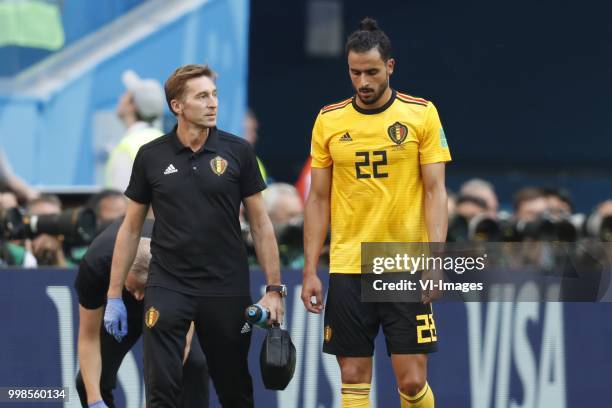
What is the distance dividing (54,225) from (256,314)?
237cm

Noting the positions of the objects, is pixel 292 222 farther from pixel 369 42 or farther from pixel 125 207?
pixel 369 42

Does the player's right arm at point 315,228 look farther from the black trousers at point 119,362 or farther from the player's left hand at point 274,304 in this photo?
the black trousers at point 119,362

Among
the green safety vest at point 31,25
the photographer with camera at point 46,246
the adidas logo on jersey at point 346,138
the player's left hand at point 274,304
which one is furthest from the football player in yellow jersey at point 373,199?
the green safety vest at point 31,25

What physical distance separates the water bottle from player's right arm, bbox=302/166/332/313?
33 cm

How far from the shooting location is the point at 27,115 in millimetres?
9875

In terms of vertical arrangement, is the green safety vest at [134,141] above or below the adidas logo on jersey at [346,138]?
above

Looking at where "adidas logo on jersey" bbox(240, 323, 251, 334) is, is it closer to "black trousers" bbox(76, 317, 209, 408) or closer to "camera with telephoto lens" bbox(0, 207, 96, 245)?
"black trousers" bbox(76, 317, 209, 408)

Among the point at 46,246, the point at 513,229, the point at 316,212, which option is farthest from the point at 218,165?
the point at 513,229

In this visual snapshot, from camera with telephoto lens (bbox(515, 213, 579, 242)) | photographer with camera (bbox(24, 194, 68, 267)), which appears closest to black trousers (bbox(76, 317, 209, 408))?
photographer with camera (bbox(24, 194, 68, 267))

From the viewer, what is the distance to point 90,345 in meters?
6.44

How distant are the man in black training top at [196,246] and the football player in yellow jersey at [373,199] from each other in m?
0.30

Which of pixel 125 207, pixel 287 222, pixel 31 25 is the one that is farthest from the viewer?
pixel 31 25

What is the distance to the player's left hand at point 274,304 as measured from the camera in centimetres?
594

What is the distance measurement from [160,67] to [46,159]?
1.02 meters
